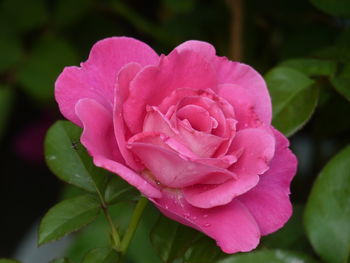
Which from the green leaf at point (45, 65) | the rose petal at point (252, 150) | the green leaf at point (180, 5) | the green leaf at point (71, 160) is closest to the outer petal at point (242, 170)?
the rose petal at point (252, 150)

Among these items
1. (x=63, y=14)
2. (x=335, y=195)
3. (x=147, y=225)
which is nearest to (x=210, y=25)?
(x=63, y=14)

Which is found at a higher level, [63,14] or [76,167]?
[76,167]

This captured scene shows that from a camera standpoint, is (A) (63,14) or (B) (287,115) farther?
(A) (63,14)

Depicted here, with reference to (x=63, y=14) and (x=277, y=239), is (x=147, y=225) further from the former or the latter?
(x=63, y=14)

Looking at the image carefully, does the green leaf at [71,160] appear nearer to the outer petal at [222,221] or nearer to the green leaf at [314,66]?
the outer petal at [222,221]

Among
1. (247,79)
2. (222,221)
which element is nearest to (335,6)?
(247,79)

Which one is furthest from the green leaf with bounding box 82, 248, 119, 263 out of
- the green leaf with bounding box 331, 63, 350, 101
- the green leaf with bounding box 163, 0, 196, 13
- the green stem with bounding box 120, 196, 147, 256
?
the green leaf with bounding box 163, 0, 196, 13

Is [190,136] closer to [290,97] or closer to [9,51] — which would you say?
[290,97]
